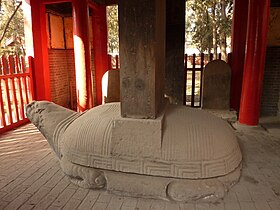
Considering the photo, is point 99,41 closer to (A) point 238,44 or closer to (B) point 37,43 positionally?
(B) point 37,43

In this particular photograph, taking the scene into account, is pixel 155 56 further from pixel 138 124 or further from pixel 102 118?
pixel 102 118

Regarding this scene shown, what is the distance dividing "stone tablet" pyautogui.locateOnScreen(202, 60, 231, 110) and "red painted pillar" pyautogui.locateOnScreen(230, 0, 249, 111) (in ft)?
1.48

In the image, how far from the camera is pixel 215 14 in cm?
1209

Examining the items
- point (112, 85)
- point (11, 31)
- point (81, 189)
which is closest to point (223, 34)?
point (112, 85)

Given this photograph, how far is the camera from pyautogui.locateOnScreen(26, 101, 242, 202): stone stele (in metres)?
2.71

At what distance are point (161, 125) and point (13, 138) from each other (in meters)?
3.59

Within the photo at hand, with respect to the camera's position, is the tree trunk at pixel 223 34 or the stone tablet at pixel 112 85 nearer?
the stone tablet at pixel 112 85

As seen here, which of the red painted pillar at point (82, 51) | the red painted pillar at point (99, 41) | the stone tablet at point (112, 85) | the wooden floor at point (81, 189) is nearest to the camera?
the wooden floor at point (81, 189)

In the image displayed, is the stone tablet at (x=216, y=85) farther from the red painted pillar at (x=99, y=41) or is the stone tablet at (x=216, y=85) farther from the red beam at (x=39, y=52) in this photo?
the red beam at (x=39, y=52)

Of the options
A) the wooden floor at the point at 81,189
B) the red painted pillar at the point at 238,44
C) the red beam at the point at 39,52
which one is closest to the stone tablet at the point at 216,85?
the red painted pillar at the point at 238,44

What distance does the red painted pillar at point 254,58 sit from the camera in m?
4.85

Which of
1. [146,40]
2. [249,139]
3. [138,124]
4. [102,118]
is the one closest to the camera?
[146,40]

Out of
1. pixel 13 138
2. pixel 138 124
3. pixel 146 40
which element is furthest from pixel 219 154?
pixel 13 138

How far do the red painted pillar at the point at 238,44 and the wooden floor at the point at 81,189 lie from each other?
2.25 meters
